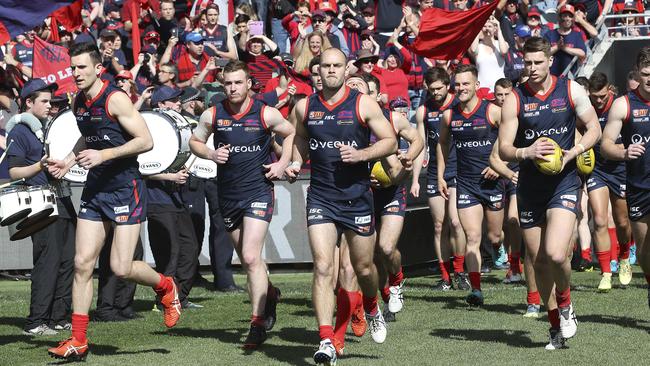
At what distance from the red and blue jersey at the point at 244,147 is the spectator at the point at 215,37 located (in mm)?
8518

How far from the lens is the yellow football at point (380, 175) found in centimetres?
1172

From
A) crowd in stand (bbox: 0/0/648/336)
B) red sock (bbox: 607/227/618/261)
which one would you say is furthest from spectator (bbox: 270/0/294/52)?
red sock (bbox: 607/227/618/261)

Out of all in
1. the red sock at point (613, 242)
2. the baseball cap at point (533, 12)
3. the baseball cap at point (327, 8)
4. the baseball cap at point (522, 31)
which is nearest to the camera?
the red sock at point (613, 242)

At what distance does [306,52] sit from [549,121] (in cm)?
765

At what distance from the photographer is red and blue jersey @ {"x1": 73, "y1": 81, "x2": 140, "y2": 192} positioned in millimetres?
10109

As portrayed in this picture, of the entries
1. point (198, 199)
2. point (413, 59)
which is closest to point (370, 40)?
point (413, 59)

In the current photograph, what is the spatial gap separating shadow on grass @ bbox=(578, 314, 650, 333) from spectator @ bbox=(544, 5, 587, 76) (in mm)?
9799

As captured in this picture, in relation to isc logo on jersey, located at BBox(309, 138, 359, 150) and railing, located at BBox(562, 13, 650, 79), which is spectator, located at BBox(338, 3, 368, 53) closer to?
railing, located at BBox(562, 13, 650, 79)

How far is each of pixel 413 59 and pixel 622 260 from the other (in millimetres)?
6870

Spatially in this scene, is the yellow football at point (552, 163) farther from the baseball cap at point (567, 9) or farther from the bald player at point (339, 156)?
the baseball cap at point (567, 9)

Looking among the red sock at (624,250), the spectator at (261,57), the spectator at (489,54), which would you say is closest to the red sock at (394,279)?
the red sock at (624,250)

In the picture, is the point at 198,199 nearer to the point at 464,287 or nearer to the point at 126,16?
the point at 464,287

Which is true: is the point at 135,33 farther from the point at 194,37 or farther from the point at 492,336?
the point at 492,336

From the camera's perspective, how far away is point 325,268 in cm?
934
